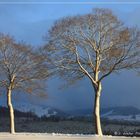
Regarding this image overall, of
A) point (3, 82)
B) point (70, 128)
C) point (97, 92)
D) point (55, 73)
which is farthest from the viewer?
point (70, 128)

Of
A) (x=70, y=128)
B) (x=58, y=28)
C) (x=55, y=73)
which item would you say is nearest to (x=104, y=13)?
(x=58, y=28)

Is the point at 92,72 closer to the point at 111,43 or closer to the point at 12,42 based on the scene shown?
the point at 111,43

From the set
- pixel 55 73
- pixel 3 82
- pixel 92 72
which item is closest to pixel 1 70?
pixel 3 82

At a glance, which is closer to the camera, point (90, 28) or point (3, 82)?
point (90, 28)

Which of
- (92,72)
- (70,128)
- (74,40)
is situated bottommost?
(70,128)

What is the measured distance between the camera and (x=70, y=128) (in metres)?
52.2

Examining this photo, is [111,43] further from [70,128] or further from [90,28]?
[70,128]

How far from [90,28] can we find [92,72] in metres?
3.94

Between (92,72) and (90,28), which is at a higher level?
(90,28)

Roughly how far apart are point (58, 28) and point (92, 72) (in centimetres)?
498

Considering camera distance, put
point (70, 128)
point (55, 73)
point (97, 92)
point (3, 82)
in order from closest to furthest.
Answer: point (97, 92)
point (55, 73)
point (3, 82)
point (70, 128)

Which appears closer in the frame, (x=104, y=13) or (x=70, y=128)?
(x=104, y=13)

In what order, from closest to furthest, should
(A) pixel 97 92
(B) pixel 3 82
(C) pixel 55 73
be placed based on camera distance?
(A) pixel 97 92
(C) pixel 55 73
(B) pixel 3 82

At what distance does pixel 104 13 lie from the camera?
42625 millimetres
